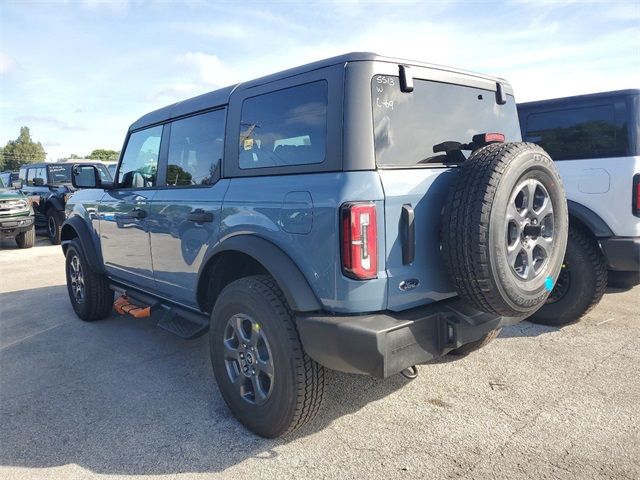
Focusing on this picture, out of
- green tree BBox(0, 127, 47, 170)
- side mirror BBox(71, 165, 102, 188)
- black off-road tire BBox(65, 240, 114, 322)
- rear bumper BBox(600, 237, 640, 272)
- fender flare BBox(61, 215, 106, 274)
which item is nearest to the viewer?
rear bumper BBox(600, 237, 640, 272)

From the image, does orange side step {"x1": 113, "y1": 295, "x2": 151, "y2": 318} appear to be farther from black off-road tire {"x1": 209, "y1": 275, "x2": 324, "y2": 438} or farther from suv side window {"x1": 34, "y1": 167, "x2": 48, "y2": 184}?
suv side window {"x1": 34, "y1": 167, "x2": 48, "y2": 184}

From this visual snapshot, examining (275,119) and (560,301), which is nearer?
(275,119)

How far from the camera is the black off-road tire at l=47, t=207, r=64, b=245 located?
11191 millimetres

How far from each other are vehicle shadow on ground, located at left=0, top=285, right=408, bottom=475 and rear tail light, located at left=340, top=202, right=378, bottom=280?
115cm

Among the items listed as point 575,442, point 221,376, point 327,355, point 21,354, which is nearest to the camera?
point 327,355

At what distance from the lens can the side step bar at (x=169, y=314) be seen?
3.33 m

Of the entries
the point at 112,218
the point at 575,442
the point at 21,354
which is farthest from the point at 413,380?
the point at 21,354

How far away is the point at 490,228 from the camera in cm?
222

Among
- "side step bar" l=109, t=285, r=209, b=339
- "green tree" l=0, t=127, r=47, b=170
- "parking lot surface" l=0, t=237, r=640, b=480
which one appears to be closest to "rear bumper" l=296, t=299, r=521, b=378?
"parking lot surface" l=0, t=237, r=640, b=480

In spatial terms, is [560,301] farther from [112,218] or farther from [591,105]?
[112,218]

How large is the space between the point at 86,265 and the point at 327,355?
348 centimetres

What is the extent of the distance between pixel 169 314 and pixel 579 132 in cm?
398

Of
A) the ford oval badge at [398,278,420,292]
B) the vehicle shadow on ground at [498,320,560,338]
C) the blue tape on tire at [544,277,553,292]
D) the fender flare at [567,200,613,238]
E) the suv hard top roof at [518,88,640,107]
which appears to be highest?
the suv hard top roof at [518,88,640,107]

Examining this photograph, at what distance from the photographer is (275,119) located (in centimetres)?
274
